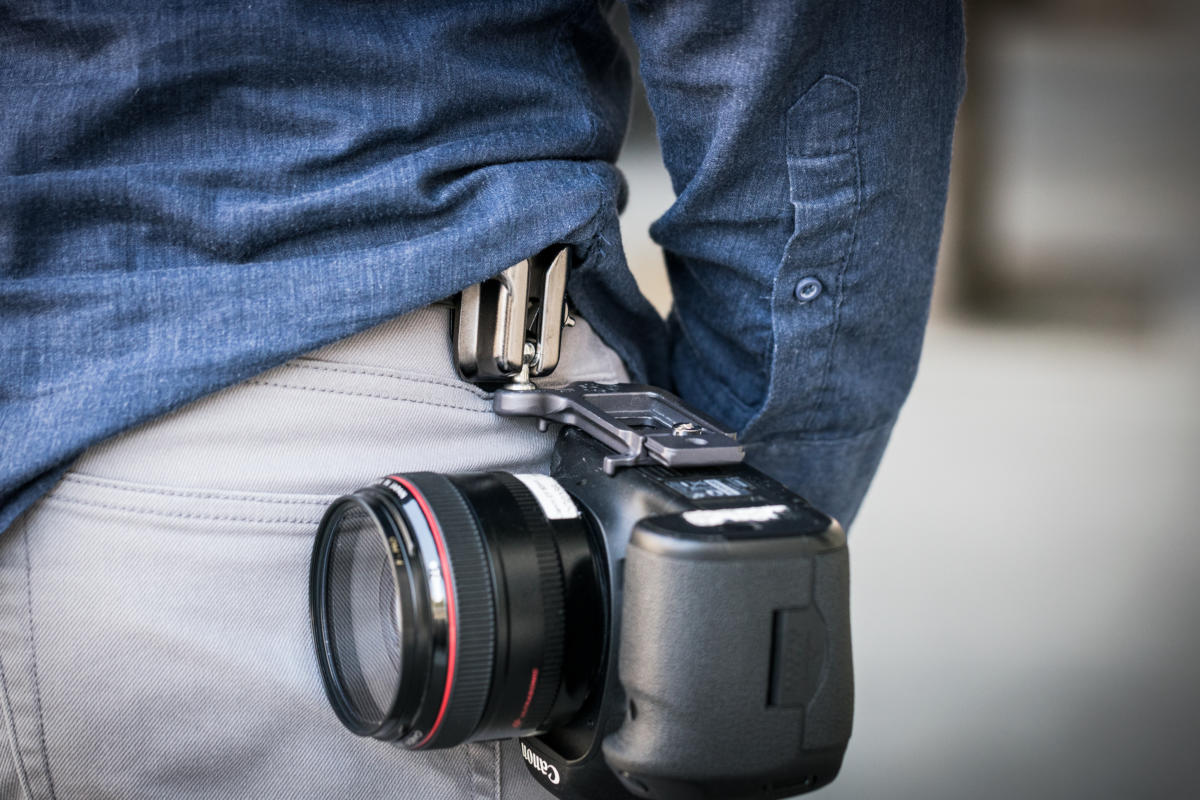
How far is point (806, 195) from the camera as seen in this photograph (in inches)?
27.5

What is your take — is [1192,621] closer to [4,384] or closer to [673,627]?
[673,627]

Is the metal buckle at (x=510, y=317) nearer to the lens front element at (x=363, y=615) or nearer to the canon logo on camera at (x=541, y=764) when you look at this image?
the lens front element at (x=363, y=615)

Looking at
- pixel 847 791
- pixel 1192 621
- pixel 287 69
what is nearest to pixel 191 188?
pixel 287 69

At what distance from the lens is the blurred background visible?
76.6 inches

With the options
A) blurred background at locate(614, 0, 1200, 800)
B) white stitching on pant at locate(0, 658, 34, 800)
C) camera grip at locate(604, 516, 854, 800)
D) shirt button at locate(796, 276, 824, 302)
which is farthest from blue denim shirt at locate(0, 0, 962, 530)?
blurred background at locate(614, 0, 1200, 800)

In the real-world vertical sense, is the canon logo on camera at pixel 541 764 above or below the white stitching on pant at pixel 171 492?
below

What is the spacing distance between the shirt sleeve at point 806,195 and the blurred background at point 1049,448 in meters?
1.22

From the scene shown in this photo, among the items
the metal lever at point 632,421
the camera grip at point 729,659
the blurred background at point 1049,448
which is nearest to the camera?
the camera grip at point 729,659

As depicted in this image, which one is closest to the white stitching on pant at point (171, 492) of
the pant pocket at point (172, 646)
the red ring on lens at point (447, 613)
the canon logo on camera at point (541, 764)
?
the pant pocket at point (172, 646)

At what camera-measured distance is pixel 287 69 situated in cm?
64

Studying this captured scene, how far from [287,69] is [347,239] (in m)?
0.11

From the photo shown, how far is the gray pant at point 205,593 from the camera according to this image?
62cm

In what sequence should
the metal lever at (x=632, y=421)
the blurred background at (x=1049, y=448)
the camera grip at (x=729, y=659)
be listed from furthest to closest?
1. the blurred background at (x=1049, y=448)
2. the metal lever at (x=632, y=421)
3. the camera grip at (x=729, y=659)

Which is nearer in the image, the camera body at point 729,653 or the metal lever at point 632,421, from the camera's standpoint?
the camera body at point 729,653
